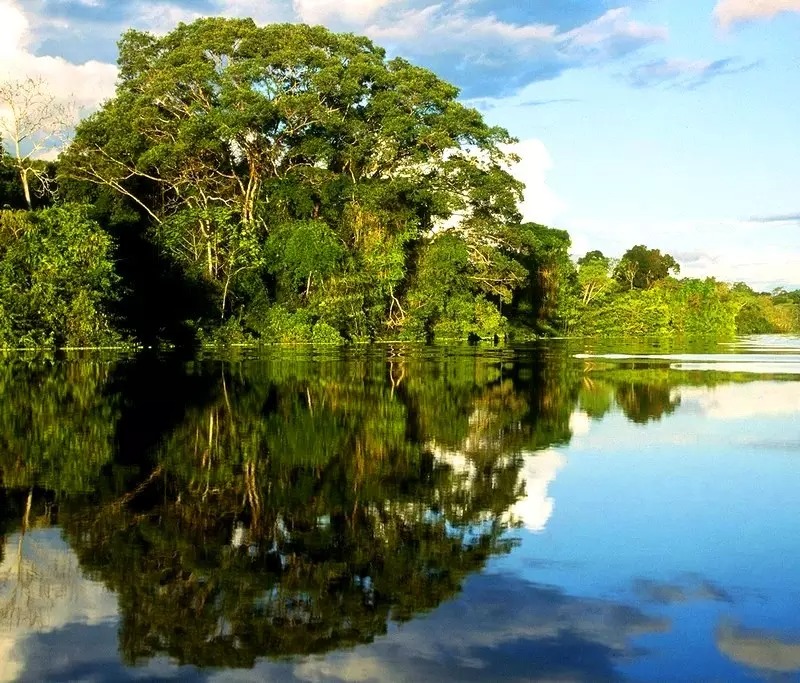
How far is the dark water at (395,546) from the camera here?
16.4ft

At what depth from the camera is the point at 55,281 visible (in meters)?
36.3

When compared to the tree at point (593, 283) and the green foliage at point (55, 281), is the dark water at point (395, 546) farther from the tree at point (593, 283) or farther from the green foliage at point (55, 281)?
the tree at point (593, 283)

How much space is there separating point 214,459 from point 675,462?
18.5 feet

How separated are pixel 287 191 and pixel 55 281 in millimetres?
17989

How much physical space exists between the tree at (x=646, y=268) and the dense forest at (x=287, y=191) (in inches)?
2242

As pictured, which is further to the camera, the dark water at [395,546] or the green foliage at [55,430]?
the green foliage at [55,430]

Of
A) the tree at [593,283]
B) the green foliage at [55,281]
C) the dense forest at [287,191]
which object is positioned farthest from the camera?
the tree at [593,283]

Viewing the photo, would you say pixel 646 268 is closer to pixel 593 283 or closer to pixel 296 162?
pixel 593 283

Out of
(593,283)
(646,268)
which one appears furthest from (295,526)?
(646,268)

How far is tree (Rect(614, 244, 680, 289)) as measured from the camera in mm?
110062

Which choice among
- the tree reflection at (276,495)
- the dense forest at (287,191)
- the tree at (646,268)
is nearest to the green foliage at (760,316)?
the tree at (646,268)

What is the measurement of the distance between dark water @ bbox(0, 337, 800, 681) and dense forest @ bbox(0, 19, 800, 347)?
30528 mm

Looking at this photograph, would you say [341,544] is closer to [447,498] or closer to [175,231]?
[447,498]

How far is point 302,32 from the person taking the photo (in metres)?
49.6
